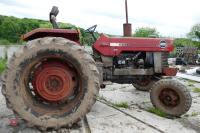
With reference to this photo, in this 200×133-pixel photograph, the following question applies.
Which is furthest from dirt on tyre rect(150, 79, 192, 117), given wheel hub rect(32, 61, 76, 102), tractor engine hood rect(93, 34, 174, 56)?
wheel hub rect(32, 61, 76, 102)

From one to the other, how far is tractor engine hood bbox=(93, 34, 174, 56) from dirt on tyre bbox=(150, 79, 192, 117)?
0.77 m

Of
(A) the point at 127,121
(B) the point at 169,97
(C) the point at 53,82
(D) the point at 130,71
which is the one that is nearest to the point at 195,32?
(D) the point at 130,71

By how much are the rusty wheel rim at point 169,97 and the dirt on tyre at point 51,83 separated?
164 centimetres

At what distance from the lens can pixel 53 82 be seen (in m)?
4.61

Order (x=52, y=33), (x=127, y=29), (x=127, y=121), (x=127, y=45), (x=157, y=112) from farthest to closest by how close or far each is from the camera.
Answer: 1. (x=127, y=29)
2. (x=127, y=45)
3. (x=157, y=112)
4. (x=52, y=33)
5. (x=127, y=121)

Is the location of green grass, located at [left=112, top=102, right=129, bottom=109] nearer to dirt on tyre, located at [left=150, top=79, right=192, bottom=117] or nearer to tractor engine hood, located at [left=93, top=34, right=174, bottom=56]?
dirt on tyre, located at [left=150, top=79, right=192, bottom=117]

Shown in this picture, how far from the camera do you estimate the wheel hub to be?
457 cm

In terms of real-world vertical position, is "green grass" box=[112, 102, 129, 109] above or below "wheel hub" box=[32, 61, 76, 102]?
below

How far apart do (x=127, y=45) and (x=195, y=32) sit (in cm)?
2648

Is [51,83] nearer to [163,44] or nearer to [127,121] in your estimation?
[127,121]

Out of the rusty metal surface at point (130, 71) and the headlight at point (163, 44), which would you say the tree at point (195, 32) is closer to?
the headlight at point (163, 44)

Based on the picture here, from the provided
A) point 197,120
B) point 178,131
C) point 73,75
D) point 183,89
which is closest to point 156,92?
point 183,89

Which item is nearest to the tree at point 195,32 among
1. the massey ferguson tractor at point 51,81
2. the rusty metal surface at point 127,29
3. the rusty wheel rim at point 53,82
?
the rusty metal surface at point 127,29

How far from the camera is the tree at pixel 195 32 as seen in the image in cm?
3075
